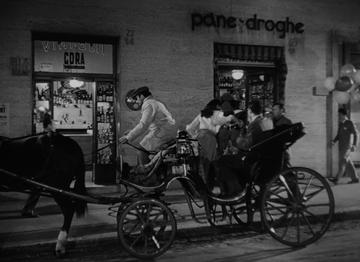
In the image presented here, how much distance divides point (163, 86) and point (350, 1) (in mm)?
5724

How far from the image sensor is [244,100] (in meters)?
12.7

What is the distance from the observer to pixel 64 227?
6.33 meters

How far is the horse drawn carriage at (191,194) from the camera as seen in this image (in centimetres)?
609

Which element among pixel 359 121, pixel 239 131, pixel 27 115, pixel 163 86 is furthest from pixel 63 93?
pixel 359 121

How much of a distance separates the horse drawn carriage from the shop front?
3.86 m

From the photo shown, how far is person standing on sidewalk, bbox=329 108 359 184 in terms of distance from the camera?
12148 mm

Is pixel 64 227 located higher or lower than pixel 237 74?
lower

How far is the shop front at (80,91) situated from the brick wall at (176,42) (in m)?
0.29

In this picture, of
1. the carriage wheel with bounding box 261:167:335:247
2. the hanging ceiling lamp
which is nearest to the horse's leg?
the carriage wheel with bounding box 261:167:335:247

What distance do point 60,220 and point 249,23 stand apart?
6656mm

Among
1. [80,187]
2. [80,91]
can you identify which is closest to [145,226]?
[80,187]

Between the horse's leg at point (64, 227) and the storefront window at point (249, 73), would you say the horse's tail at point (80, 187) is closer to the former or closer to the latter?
the horse's leg at point (64, 227)

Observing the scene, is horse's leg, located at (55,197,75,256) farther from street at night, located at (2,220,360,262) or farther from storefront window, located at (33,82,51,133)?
storefront window, located at (33,82,51,133)

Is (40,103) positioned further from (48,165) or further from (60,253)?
(60,253)
